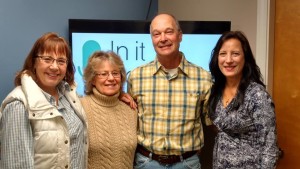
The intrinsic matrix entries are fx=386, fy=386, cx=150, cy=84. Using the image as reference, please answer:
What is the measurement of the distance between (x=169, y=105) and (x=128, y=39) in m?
1.03

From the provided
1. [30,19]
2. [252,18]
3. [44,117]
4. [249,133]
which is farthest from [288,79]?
[30,19]

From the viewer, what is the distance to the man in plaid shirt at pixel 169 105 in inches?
83.6

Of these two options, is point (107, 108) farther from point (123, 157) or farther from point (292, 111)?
point (292, 111)

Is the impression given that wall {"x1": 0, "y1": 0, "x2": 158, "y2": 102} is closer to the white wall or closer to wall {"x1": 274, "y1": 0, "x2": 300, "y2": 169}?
the white wall

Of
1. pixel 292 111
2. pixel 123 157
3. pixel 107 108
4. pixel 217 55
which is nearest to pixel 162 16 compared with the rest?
pixel 217 55

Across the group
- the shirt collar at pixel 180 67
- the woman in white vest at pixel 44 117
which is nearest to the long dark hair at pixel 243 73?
the shirt collar at pixel 180 67

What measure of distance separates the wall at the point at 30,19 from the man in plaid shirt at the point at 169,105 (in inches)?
41.2

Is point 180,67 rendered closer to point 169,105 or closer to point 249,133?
point 169,105

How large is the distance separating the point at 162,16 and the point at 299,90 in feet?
3.12

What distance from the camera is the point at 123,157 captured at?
2043 mm

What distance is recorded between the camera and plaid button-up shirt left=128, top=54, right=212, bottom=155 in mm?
2121

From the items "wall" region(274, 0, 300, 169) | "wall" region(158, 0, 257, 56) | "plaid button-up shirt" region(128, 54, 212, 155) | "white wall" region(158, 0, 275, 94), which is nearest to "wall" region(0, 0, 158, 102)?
"wall" region(158, 0, 257, 56)

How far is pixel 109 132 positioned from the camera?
202 cm

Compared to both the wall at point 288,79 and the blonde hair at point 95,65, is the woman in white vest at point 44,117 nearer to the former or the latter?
the blonde hair at point 95,65
